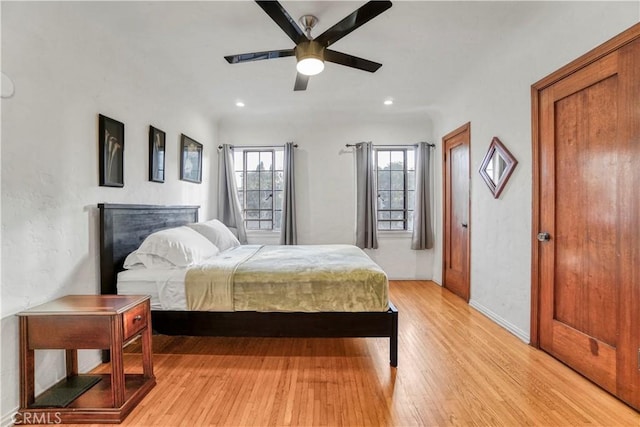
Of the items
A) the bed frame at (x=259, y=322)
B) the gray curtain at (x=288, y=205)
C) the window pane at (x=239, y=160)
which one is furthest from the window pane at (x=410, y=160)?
the bed frame at (x=259, y=322)

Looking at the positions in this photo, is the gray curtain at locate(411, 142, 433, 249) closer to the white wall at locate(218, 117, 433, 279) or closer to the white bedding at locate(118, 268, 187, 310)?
the white wall at locate(218, 117, 433, 279)

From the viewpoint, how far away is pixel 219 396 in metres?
1.84

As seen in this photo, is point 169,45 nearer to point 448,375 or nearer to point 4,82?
point 4,82

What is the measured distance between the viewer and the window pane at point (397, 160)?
193 inches

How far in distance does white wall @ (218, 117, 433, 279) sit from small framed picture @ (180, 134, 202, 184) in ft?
3.07

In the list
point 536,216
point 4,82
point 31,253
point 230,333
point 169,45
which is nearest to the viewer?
point 4,82

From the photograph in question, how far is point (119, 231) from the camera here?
2414mm

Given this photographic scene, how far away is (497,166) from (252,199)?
11.7 feet

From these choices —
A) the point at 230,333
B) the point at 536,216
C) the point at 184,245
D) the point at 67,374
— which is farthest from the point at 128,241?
the point at 536,216

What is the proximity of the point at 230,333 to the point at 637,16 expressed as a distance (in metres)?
3.20

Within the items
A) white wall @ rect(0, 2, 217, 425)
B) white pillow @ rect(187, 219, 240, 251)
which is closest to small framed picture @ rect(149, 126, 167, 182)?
white wall @ rect(0, 2, 217, 425)

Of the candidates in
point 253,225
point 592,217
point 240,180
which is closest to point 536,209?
point 592,217

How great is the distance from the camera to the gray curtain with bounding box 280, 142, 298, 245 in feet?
15.1

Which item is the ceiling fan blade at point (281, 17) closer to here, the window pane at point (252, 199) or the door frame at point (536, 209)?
the door frame at point (536, 209)
